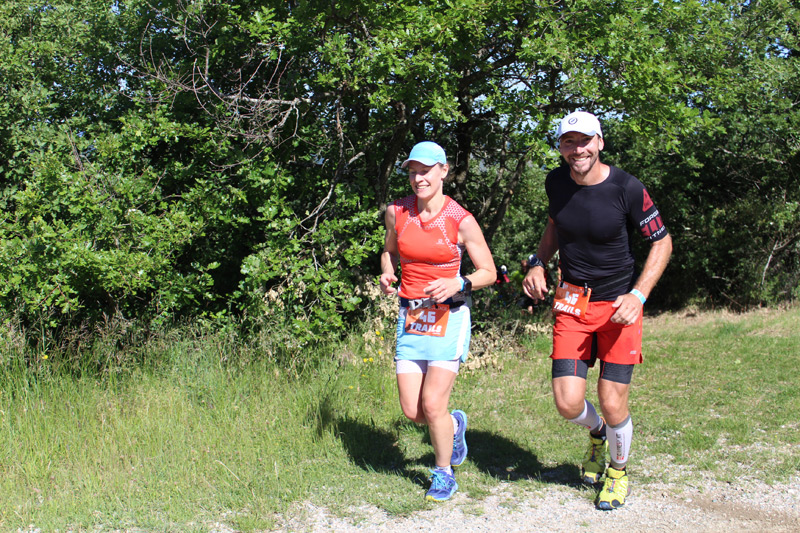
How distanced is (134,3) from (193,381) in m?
4.61

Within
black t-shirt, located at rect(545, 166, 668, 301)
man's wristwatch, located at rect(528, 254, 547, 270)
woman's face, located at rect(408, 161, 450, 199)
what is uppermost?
woman's face, located at rect(408, 161, 450, 199)

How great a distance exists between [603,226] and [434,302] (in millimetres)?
1041

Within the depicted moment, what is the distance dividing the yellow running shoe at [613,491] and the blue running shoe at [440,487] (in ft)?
2.81

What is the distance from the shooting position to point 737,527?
386 cm

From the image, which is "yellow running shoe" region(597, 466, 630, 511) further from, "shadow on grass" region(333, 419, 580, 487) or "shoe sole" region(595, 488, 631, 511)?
"shadow on grass" region(333, 419, 580, 487)

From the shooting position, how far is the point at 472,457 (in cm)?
501

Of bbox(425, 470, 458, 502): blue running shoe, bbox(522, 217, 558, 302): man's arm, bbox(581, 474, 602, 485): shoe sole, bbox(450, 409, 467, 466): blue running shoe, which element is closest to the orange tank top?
bbox(522, 217, 558, 302): man's arm

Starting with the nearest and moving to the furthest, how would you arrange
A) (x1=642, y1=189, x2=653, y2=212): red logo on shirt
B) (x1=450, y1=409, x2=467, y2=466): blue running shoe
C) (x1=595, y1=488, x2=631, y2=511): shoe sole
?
(x1=642, y1=189, x2=653, y2=212): red logo on shirt
(x1=595, y1=488, x2=631, y2=511): shoe sole
(x1=450, y1=409, x2=467, y2=466): blue running shoe

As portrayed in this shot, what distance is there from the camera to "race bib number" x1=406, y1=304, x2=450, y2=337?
4.21 metres

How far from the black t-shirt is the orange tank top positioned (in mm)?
583

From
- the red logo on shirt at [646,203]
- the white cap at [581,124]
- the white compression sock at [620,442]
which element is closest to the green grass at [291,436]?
the white compression sock at [620,442]

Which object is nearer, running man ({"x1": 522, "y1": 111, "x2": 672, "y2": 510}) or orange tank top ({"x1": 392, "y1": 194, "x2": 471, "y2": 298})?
running man ({"x1": 522, "y1": 111, "x2": 672, "y2": 510})

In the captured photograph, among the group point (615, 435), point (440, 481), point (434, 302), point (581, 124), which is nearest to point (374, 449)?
point (440, 481)

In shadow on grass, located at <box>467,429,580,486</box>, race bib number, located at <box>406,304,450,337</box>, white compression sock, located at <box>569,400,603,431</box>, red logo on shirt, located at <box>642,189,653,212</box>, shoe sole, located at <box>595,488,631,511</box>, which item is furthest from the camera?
shadow on grass, located at <box>467,429,580,486</box>
